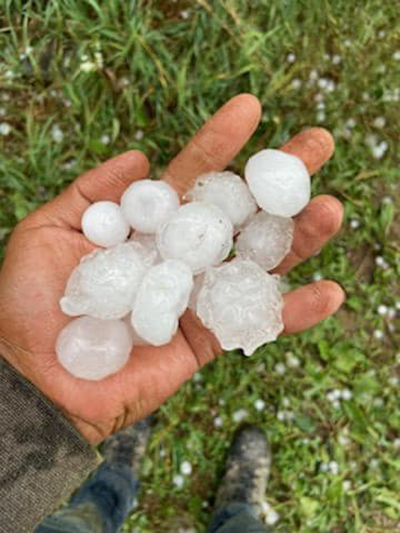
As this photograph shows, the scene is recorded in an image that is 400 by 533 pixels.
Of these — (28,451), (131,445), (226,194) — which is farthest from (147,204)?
(131,445)

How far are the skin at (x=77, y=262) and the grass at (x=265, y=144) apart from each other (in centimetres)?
53

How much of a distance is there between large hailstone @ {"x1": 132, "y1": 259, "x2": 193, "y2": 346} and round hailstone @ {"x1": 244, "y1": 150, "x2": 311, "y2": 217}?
336 millimetres

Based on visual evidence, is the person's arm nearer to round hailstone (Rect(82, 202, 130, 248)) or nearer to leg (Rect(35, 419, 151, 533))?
leg (Rect(35, 419, 151, 533))

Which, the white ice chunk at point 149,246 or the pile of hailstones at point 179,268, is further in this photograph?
the white ice chunk at point 149,246

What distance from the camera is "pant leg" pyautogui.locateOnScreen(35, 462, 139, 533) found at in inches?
87.7

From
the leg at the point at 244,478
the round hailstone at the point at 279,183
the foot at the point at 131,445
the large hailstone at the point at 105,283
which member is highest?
the large hailstone at the point at 105,283

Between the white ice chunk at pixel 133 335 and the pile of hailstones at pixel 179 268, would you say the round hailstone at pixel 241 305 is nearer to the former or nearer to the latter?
the pile of hailstones at pixel 179 268

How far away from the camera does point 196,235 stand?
6.10ft

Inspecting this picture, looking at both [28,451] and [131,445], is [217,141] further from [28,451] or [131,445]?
[131,445]

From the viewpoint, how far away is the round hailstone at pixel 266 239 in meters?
1.98

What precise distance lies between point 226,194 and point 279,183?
0.17 meters

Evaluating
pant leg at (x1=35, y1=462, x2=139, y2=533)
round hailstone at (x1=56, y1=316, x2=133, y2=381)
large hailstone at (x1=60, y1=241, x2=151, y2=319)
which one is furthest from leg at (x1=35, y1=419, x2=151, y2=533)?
large hailstone at (x1=60, y1=241, x2=151, y2=319)

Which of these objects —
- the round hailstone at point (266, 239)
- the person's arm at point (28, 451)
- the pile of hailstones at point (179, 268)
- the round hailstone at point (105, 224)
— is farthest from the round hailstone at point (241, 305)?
the person's arm at point (28, 451)

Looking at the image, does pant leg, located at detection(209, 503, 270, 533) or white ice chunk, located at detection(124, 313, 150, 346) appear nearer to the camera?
white ice chunk, located at detection(124, 313, 150, 346)
